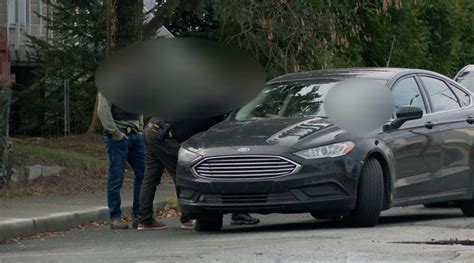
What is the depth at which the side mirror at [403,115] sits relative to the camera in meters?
11.0

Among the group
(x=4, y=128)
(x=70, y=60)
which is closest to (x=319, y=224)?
(x=4, y=128)

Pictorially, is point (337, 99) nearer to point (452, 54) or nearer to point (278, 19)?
point (278, 19)

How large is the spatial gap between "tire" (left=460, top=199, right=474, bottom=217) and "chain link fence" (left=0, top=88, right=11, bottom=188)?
608 cm

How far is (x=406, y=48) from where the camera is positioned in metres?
25.7

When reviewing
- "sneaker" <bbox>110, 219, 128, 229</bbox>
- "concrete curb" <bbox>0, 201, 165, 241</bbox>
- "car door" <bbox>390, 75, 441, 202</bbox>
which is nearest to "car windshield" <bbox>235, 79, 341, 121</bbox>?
"car door" <bbox>390, 75, 441, 202</bbox>

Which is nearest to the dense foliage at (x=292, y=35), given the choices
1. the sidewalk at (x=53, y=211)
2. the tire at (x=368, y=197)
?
the sidewalk at (x=53, y=211)

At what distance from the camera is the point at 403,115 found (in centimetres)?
1099

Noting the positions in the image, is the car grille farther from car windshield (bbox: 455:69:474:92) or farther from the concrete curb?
car windshield (bbox: 455:69:474:92)

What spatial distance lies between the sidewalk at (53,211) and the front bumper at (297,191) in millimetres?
2272

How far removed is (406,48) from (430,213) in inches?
518

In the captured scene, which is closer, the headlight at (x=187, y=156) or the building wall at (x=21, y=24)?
the headlight at (x=187, y=156)

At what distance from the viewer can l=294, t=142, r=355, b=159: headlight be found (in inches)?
400

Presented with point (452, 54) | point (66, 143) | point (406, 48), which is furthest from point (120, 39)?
point (452, 54)

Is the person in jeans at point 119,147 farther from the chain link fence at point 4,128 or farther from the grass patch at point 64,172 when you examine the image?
the chain link fence at point 4,128
